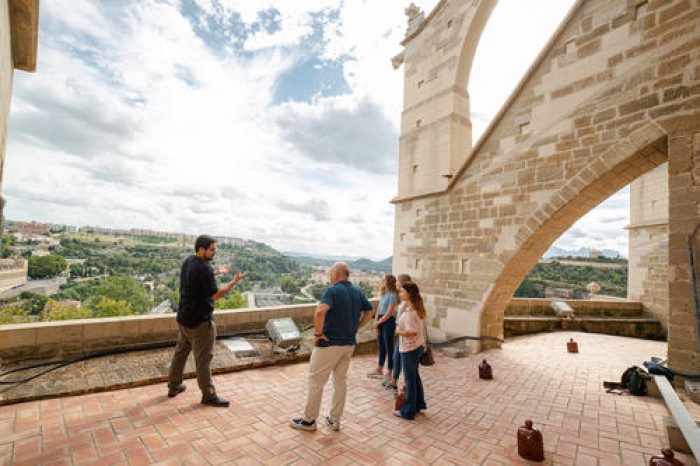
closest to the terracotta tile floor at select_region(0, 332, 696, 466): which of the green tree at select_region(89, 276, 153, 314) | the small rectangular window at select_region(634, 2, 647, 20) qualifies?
the small rectangular window at select_region(634, 2, 647, 20)

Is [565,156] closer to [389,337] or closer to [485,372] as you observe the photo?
[485,372]

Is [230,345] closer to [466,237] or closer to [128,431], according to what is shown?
[128,431]

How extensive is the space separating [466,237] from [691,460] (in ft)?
15.7

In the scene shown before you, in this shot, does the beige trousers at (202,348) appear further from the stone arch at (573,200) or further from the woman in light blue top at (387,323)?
the stone arch at (573,200)

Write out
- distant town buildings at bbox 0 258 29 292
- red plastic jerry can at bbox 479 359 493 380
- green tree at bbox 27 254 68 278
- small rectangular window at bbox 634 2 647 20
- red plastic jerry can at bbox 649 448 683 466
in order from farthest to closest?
green tree at bbox 27 254 68 278 < distant town buildings at bbox 0 258 29 292 < red plastic jerry can at bbox 479 359 493 380 < small rectangular window at bbox 634 2 647 20 < red plastic jerry can at bbox 649 448 683 466

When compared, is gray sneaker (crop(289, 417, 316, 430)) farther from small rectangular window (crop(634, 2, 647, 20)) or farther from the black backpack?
small rectangular window (crop(634, 2, 647, 20))

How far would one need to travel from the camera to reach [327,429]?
3.09 m

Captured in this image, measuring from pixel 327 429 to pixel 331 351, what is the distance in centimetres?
82

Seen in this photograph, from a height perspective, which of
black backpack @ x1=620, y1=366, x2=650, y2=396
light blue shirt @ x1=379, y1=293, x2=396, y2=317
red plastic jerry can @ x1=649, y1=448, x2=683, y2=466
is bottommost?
black backpack @ x1=620, y1=366, x2=650, y2=396

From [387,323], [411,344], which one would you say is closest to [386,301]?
[387,323]

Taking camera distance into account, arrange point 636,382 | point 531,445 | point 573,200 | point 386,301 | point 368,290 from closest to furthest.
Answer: point 531,445, point 636,382, point 386,301, point 573,200, point 368,290

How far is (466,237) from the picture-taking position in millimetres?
6973

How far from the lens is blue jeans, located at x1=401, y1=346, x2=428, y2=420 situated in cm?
339

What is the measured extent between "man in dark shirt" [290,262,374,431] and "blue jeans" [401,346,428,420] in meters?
0.77
